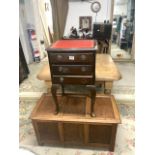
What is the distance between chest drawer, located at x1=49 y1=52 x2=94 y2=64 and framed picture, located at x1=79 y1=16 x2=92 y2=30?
9.79ft

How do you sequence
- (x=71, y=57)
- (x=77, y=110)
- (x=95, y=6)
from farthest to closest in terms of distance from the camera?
(x=95, y=6)
(x=77, y=110)
(x=71, y=57)

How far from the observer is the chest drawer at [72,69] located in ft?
4.25

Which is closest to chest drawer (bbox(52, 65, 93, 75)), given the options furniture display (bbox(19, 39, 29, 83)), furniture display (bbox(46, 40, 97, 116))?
furniture display (bbox(46, 40, 97, 116))

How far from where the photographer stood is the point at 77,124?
1466 mm

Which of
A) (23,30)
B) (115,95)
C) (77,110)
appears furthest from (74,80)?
(23,30)

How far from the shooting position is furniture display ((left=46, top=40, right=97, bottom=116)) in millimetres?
1231

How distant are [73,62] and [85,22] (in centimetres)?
299

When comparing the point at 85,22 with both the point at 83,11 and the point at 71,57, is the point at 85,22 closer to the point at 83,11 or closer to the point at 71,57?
the point at 83,11

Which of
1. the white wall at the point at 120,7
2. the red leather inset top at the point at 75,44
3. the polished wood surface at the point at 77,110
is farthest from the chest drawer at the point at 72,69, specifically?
the white wall at the point at 120,7

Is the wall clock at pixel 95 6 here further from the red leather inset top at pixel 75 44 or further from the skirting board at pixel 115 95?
the red leather inset top at pixel 75 44
